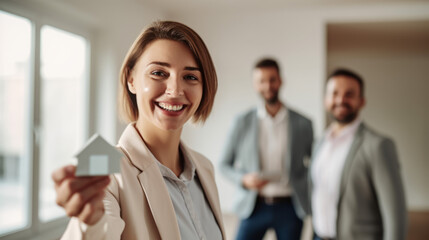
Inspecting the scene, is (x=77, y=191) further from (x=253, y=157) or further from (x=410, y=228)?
(x=410, y=228)

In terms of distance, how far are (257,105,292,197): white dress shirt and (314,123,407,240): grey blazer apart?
1.74 ft

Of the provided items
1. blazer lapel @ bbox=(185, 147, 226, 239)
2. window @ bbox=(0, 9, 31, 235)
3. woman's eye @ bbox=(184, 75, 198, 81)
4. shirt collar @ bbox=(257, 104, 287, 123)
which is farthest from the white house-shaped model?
window @ bbox=(0, 9, 31, 235)

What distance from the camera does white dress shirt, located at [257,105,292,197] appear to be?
2.13m

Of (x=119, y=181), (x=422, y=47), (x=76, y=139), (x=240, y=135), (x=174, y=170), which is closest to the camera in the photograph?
(x=119, y=181)

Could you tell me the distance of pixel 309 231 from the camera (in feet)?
12.8

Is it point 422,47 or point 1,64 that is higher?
point 422,47

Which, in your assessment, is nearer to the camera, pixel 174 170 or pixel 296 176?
pixel 174 170

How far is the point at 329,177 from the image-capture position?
1.73m

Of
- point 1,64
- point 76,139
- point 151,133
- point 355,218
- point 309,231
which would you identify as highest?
point 1,64

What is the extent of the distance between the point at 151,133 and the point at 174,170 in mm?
99

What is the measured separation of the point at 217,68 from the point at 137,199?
368 mm

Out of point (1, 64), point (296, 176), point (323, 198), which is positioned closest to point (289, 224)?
point (296, 176)

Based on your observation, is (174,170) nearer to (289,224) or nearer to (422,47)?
(289,224)

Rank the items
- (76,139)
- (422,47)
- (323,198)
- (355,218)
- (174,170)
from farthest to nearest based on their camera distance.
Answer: (422,47) < (76,139) < (323,198) < (355,218) < (174,170)
